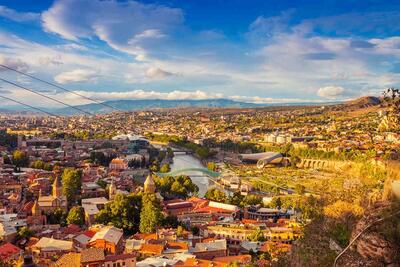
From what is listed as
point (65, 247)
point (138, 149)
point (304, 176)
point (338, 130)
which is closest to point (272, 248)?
point (65, 247)

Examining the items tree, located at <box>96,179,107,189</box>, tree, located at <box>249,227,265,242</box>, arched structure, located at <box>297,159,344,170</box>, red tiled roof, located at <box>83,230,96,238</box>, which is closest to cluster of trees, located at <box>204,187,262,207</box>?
tree, located at <box>96,179,107,189</box>

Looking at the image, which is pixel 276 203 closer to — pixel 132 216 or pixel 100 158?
pixel 132 216

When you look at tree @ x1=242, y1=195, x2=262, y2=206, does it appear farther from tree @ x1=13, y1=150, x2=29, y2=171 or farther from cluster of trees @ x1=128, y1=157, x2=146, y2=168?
tree @ x1=13, y1=150, x2=29, y2=171

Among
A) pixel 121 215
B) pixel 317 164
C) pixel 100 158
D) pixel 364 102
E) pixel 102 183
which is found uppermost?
pixel 364 102

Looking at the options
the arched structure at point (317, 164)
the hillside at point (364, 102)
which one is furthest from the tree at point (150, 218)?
the hillside at point (364, 102)

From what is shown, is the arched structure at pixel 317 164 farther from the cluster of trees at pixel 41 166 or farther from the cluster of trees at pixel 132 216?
the cluster of trees at pixel 132 216

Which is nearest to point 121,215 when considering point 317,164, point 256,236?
point 256,236
